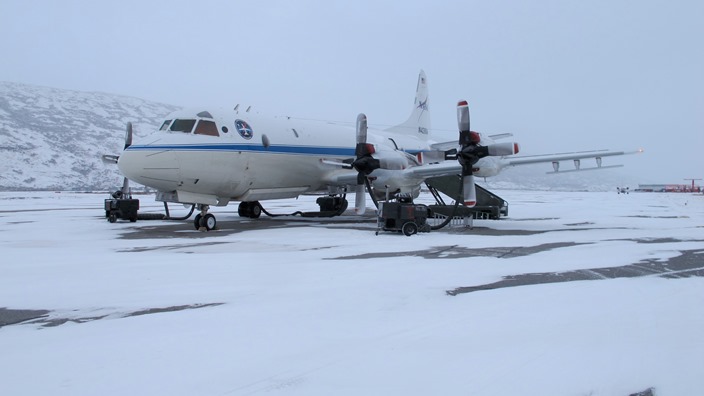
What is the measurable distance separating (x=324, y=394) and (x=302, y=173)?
15629 millimetres

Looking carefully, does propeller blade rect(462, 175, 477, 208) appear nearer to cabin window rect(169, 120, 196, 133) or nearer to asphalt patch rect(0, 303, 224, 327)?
cabin window rect(169, 120, 196, 133)

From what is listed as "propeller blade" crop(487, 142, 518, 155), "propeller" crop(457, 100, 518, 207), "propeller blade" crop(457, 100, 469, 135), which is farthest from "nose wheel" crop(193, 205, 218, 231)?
"propeller blade" crop(487, 142, 518, 155)

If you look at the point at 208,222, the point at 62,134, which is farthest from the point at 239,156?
the point at 62,134

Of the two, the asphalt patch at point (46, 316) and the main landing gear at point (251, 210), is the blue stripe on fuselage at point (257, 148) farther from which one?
the asphalt patch at point (46, 316)

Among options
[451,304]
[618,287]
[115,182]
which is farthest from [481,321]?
[115,182]

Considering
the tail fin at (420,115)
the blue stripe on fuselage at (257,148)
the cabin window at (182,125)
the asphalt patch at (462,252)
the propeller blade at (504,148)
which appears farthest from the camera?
the tail fin at (420,115)

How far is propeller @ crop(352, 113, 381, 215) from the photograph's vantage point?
55.1 ft

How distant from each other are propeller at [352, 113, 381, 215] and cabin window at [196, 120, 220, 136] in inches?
177

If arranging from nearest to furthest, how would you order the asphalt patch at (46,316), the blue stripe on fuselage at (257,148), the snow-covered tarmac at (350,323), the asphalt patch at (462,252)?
the snow-covered tarmac at (350,323), the asphalt patch at (46,316), the asphalt patch at (462,252), the blue stripe on fuselage at (257,148)

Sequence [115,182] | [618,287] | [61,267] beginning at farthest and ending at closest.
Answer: [115,182], [61,267], [618,287]

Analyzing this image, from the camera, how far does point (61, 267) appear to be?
8.54 m

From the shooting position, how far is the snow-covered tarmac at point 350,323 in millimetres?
3746

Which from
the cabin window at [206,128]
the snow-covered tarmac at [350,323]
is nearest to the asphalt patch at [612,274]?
the snow-covered tarmac at [350,323]

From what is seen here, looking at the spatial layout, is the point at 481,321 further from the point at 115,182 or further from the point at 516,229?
the point at 115,182
